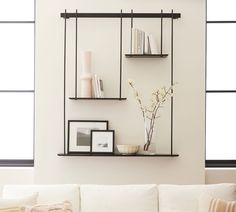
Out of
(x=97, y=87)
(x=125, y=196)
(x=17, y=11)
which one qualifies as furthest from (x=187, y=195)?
(x=17, y=11)

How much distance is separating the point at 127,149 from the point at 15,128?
123 centimetres

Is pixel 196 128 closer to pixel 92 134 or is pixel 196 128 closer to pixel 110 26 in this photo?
pixel 92 134

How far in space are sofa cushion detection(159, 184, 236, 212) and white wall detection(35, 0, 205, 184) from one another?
2.88 feet

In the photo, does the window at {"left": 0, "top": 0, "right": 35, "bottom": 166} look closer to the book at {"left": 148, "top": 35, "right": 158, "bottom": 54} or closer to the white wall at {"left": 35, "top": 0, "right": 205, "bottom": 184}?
the white wall at {"left": 35, "top": 0, "right": 205, "bottom": 184}

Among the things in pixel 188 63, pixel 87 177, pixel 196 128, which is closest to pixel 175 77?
pixel 188 63

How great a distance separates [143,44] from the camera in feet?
15.1

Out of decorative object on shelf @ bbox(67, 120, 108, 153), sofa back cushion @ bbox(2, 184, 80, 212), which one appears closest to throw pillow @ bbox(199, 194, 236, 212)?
sofa back cushion @ bbox(2, 184, 80, 212)

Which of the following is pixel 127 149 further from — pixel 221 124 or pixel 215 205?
pixel 215 205

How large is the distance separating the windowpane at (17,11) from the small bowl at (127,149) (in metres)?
1.64

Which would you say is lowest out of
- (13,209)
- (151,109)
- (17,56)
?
(13,209)

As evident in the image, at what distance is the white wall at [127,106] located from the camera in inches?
183

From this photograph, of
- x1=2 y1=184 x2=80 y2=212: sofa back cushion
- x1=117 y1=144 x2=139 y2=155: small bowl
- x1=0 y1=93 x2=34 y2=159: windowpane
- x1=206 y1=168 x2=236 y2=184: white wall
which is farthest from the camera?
x1=0 y1=93 x2=34 y2=159: windowpane

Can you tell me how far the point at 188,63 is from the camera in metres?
4.66

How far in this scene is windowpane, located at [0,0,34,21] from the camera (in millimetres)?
4973
